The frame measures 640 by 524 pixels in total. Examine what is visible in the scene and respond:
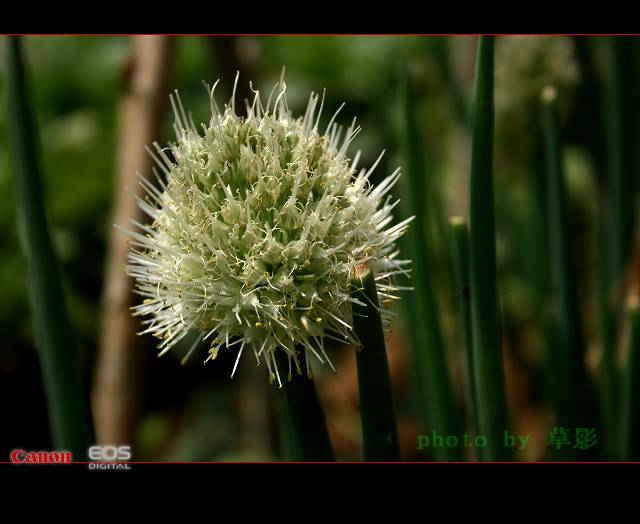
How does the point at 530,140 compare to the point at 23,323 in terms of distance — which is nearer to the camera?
the point at 530,140

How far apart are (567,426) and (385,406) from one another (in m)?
0.39

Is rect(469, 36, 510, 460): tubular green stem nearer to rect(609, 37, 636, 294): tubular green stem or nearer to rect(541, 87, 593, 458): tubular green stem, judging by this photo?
rect(541, 87, 593, 458): tubular green stem

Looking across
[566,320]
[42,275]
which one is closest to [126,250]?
[42,275]

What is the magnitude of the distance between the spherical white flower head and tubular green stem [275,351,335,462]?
0.02m

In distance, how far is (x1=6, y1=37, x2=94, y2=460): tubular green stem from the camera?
0.63 metres

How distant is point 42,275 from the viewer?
630 millimetres

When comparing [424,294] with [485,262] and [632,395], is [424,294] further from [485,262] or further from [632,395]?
[632,395]

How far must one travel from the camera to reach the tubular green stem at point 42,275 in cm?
63

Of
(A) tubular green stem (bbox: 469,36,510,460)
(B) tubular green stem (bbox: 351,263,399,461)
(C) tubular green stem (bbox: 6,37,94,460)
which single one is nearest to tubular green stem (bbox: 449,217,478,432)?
(A) tubular green stem (bbox: 469,36,510,460)

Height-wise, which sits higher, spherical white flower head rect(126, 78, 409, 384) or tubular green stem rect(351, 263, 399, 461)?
spherical white flower head rect(126, 78, 409, 384)

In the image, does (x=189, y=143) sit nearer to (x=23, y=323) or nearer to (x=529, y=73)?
(x=529, y=73)

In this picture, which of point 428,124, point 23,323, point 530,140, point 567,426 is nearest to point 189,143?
point 567,426
